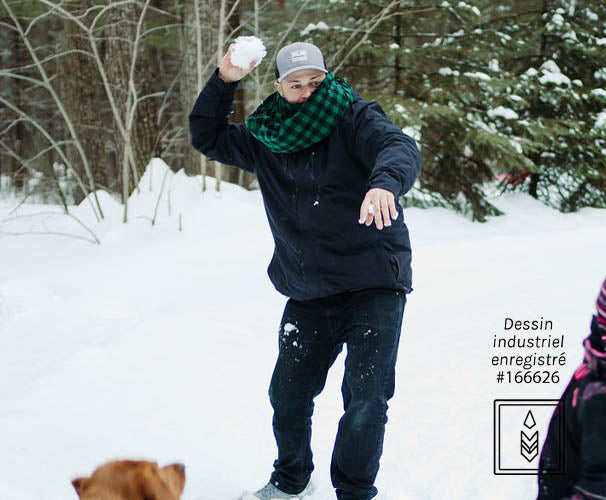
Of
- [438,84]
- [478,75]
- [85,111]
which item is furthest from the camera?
[85,111]

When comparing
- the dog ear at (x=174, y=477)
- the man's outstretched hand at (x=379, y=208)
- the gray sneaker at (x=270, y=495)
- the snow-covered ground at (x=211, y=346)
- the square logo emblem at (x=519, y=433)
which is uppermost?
the man's outstretched hand at (x=379, y=208)

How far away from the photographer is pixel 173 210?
6.84m

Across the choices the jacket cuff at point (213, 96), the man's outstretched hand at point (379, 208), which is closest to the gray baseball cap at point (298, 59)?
the jacket cuff at point (213, 96)

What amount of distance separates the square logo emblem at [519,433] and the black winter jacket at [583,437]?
4.31 ft

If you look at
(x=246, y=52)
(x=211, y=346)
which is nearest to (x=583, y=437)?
(x=246, y=52)

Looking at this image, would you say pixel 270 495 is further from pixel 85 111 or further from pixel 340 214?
pixel 85 111

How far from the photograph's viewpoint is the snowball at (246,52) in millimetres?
2531

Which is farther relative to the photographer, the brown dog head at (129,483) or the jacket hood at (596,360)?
the brown dog head at (129,483)

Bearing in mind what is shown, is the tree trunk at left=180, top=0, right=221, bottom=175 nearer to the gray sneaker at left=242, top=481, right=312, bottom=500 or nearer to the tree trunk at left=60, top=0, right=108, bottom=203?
the tree trunk at left=60, top=0, right=108, bottom=203

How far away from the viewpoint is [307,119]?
2.25 metres

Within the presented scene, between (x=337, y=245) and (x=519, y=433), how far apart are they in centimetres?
154

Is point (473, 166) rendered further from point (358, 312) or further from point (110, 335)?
point (358, 312)

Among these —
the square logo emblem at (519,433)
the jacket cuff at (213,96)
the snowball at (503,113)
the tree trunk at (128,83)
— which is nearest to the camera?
the jacket cuff at (213,96)

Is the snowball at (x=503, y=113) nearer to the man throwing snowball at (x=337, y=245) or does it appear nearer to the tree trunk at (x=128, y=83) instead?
the tree trunk at (x=128, y=83)
